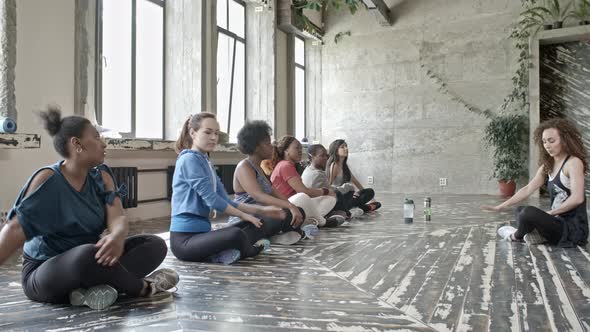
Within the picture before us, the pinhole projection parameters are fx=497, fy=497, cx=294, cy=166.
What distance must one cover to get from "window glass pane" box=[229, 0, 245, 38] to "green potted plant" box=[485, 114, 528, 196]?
4.39m

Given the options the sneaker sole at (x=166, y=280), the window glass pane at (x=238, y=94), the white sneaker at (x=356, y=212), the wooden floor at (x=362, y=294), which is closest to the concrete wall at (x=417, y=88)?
the window glass pane at (x=238, y=94)

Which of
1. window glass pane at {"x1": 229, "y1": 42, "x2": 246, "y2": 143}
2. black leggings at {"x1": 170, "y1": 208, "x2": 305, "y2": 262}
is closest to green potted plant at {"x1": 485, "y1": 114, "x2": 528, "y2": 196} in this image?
window glass pane at {"x1": 229, "y1": 42, "x2": 246, "y2": 143}

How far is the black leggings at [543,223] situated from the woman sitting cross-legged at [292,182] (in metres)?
1.56

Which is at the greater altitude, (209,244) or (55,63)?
(55,63)

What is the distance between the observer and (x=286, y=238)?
3471 millimetres

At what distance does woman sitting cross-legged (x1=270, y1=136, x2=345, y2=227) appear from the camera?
3.92m

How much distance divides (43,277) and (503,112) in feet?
26.5

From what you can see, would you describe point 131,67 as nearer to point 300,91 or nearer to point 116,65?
point 116,65

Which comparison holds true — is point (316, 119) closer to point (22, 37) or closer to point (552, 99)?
point (552, 99)

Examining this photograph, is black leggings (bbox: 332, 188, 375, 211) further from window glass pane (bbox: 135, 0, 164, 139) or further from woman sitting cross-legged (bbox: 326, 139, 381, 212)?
window glass pane (bbox: 135, 0, 164, 139)

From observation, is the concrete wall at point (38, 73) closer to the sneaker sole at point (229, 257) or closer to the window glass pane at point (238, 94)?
the sneaker sole at point (229, 257)

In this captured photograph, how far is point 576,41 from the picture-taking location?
26.0 ft

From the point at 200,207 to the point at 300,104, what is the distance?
739cm

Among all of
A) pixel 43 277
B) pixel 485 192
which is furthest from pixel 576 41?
pixel 43 277
